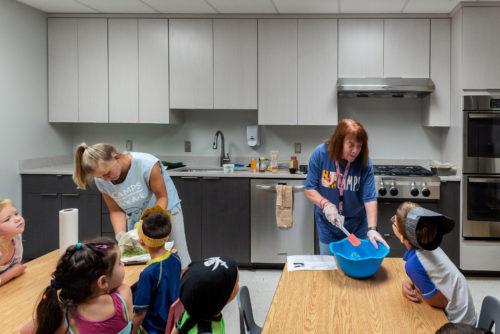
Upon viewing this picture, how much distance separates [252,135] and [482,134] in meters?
2.15

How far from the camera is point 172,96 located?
4.21 meters

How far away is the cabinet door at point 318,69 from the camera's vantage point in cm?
405

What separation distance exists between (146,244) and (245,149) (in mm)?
2936

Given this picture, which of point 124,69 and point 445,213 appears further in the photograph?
point 124,69

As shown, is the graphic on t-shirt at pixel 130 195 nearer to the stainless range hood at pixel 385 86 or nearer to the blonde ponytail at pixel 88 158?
the blonde ponytail at pixel 88 158

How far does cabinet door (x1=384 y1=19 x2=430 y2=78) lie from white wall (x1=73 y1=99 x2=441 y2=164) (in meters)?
0.43

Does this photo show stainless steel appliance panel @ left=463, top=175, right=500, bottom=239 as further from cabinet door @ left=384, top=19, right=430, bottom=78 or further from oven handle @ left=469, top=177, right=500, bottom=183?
cabinet door @ left=384, top=19, right=430, bottom=78

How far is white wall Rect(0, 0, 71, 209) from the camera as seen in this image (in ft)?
12.3

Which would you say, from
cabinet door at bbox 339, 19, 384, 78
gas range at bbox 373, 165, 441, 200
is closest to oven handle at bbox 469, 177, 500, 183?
gas range at bbox 373, 165, 441, 200

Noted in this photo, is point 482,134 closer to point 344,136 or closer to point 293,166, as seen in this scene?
point 293,166

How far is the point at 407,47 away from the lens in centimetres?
398

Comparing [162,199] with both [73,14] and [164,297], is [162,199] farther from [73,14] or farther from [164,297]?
[73,14]

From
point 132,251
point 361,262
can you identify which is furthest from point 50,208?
point 361,262

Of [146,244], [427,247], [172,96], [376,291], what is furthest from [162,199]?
[172,96]
